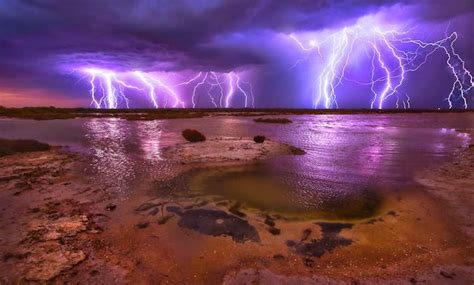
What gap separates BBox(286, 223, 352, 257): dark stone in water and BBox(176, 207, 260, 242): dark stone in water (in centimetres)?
89

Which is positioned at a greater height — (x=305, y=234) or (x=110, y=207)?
(x=110, y=207)

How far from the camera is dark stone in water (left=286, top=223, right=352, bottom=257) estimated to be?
6492 millimetres

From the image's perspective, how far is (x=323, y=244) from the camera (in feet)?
22.3

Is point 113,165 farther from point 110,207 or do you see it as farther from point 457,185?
point 457,185

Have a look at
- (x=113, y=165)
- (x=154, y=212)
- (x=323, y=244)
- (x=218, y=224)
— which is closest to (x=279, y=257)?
(x=323, y=244)

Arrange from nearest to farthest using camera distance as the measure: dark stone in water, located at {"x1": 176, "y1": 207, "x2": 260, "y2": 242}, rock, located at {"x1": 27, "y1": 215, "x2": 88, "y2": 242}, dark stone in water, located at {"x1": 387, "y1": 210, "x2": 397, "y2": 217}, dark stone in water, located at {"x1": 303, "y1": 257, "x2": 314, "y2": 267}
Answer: dark stone in water, located at {"x1": 303, "y1": 257, "x2": 314, "y2": 267} → rock, located at {"x1": 27, "y1": 215, "x2": 88, "y2": 242} → dark stone in water, located at {"x1": 176, "y1": 207, "x2": 260, "y2": 242} → dark stone in water, located at {"x1": 387, "y1": 210, "x2": 397, "y2": 217}

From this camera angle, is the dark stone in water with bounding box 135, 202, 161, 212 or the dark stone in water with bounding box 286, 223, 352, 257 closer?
the dark stone in water with bounding box 286, 223, 352, 257

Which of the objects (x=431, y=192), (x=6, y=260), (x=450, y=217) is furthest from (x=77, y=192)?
(x=431, y=192)

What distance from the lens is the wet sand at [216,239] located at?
564cm

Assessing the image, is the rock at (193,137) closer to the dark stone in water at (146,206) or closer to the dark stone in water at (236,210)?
the dark stone in water at (146,206)

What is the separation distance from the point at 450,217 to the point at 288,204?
4.02m

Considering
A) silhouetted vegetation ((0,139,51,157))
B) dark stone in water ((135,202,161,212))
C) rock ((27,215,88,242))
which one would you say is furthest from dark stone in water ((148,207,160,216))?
silhouetted vegetation ((0,139,51,157))

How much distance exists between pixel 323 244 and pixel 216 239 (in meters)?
2.22

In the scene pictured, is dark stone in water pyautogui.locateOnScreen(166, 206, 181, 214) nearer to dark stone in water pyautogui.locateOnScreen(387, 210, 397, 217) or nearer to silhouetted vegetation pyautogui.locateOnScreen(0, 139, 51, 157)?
dark stone in water pyautogui.locateOnScreen(387, 210, 397, 217)
